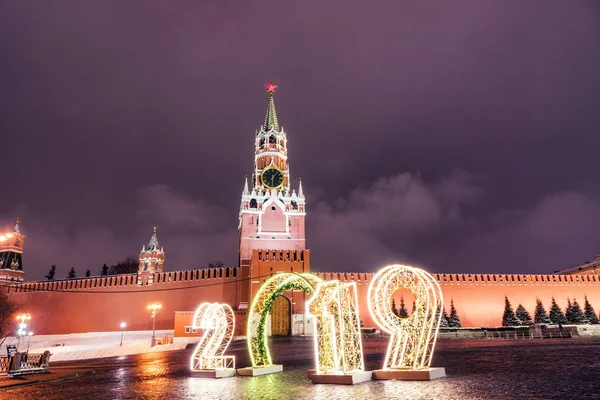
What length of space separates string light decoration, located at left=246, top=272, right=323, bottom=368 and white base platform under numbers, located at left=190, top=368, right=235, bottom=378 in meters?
0.58

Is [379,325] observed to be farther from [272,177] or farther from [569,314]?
[272,177]

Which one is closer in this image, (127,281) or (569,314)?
(569,314)

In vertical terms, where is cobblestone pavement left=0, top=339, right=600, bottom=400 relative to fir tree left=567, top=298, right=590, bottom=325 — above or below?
below

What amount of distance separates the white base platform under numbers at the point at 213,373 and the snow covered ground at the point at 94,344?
1320cm

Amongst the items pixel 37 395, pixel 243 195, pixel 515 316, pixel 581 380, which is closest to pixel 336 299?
pixel 581 380

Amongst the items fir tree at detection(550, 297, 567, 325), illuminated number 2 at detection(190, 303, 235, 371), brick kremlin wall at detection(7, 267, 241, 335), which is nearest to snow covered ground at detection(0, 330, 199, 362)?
brick kremlin wall at detection(7, 267, 241, 335)

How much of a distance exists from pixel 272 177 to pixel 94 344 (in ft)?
71.1

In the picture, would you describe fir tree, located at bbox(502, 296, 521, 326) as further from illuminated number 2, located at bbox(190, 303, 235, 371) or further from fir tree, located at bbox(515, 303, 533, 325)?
illuminated number 2, located at bbox(190, 303, 235, 371)

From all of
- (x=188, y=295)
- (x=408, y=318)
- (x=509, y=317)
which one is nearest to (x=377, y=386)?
(x=408, y=318)

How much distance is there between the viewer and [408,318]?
8.38 meters

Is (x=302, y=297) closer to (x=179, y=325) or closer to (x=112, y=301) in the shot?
(x=179, y=325)

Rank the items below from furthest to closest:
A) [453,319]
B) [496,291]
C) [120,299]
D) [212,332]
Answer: [496,291] → [120,299] → [453,319] → [212,332]

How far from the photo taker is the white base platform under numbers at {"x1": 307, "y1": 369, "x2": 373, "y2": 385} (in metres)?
8.00

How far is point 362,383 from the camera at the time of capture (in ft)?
26.4
